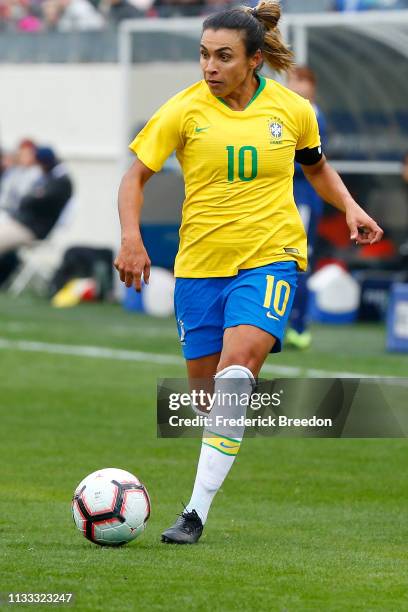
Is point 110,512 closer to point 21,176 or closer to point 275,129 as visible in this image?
point 275,129

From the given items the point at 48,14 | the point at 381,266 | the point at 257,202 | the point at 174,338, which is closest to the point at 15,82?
the point at 48,14

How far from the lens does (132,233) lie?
20.3 ft

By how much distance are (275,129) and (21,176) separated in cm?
1494

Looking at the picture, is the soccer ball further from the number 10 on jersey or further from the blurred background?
the blurred background

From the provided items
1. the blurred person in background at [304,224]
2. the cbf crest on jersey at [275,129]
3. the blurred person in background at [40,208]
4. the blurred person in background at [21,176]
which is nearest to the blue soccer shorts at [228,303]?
the cbf crest on jersey at [275,129]

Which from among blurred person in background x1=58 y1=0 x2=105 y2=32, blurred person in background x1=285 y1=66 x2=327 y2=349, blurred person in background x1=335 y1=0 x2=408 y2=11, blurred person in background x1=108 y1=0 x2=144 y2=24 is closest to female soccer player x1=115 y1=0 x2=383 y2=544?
blurred person in background x1=285 y1=66 x2=327 y2=349

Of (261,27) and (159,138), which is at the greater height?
(261,27)

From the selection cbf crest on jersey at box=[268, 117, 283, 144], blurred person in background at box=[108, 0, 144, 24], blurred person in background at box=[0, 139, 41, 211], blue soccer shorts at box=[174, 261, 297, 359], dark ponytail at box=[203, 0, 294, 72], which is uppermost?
dark ponytail at box=[203, 0, 294, 72]

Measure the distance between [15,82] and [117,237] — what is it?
351cm

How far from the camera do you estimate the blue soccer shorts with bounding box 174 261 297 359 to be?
6.38 metres

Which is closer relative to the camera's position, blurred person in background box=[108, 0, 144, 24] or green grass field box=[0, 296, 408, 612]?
green grass field box=[0, 296, 408, 612]

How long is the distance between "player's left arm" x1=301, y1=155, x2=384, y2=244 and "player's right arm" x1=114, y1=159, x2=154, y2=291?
0.91 metres

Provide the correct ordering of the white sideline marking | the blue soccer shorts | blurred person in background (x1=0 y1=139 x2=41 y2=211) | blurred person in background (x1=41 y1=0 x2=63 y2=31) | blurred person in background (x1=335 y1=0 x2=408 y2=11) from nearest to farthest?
the blue soccer shorts, the white sideline marking, blurred person in background (x1=335 y1=0 x2=408 y2=11), blurred person in background (x1=0 y1=139 x2=41 y2=211), blurred person in background (x1=41 y1=0 x2=63 y2=31)

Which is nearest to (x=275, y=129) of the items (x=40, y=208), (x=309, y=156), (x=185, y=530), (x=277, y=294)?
(x=309, y=156)
